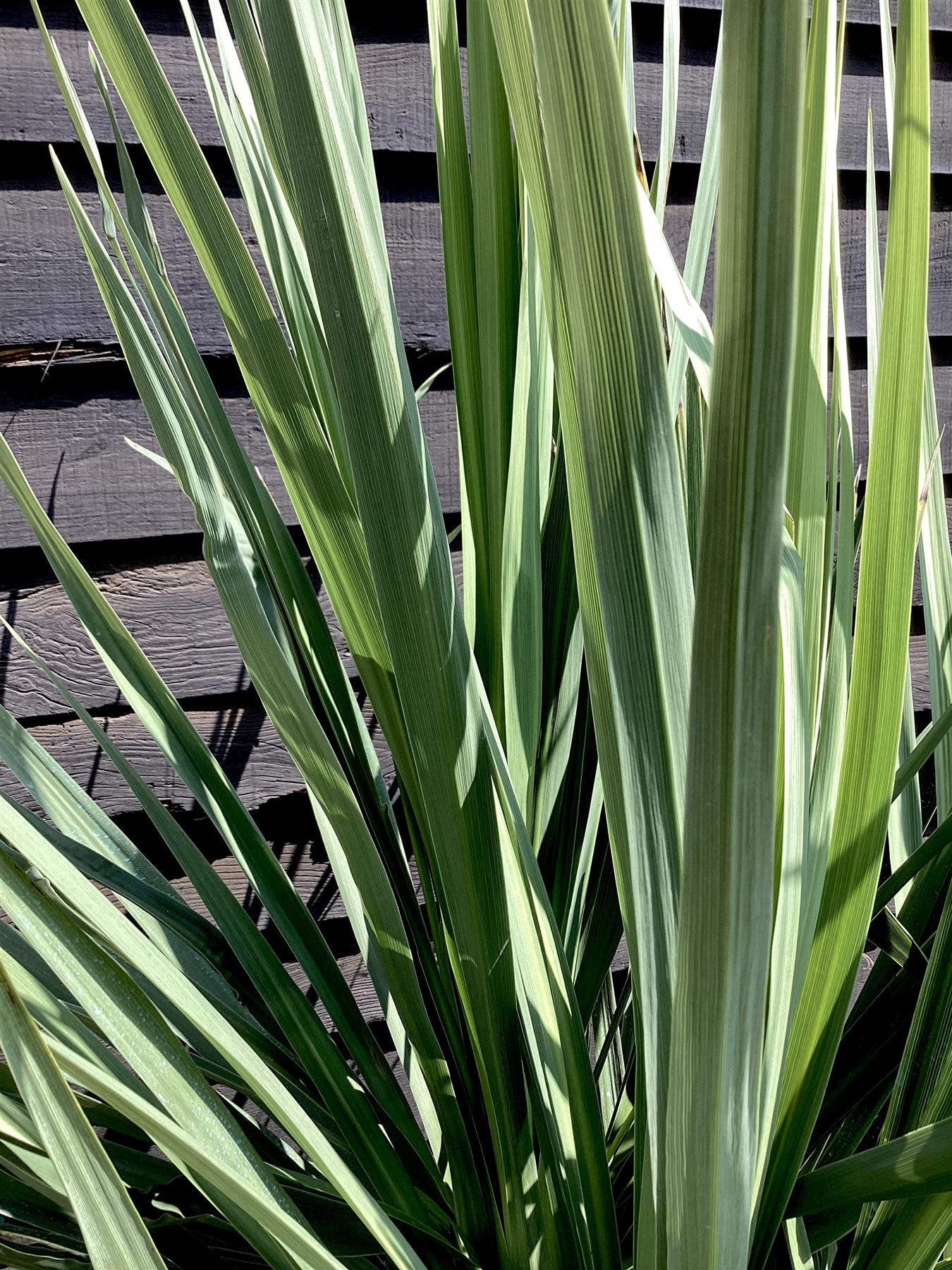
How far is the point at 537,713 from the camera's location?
47cm

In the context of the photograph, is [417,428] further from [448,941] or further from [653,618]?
[448,941]

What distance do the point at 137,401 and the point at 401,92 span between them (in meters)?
0.43

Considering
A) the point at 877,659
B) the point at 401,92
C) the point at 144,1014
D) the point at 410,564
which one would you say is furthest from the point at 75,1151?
the point at 401,92

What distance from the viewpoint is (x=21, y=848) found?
0.98 feet

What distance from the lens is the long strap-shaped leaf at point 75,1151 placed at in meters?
0.23

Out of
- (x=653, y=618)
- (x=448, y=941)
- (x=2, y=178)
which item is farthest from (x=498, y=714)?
(x=2, y=178)

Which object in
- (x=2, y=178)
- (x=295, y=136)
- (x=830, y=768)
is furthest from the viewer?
(x=2, y=178)

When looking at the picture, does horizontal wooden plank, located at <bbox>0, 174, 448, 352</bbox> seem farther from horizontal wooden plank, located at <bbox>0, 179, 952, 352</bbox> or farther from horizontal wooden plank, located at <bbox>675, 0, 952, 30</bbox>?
horizontal wooden plank, located at <bbox>675, 0, 952, 30</bbox>

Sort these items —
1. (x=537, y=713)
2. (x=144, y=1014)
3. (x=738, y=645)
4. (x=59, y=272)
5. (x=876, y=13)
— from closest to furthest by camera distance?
(x=738, y=645), (x=144, y=1014), (x=537, y=713), (x=59, y=272), (x=876, y=13)

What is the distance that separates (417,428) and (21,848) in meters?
0.20

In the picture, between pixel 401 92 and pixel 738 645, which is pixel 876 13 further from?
pixel 738 645

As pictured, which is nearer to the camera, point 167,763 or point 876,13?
point 167,763

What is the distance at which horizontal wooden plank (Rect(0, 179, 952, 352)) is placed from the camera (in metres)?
0.86

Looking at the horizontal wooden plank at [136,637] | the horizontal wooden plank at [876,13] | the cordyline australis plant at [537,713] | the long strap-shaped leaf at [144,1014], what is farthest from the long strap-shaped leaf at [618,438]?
the horizontal wooden plank at [876,13]
